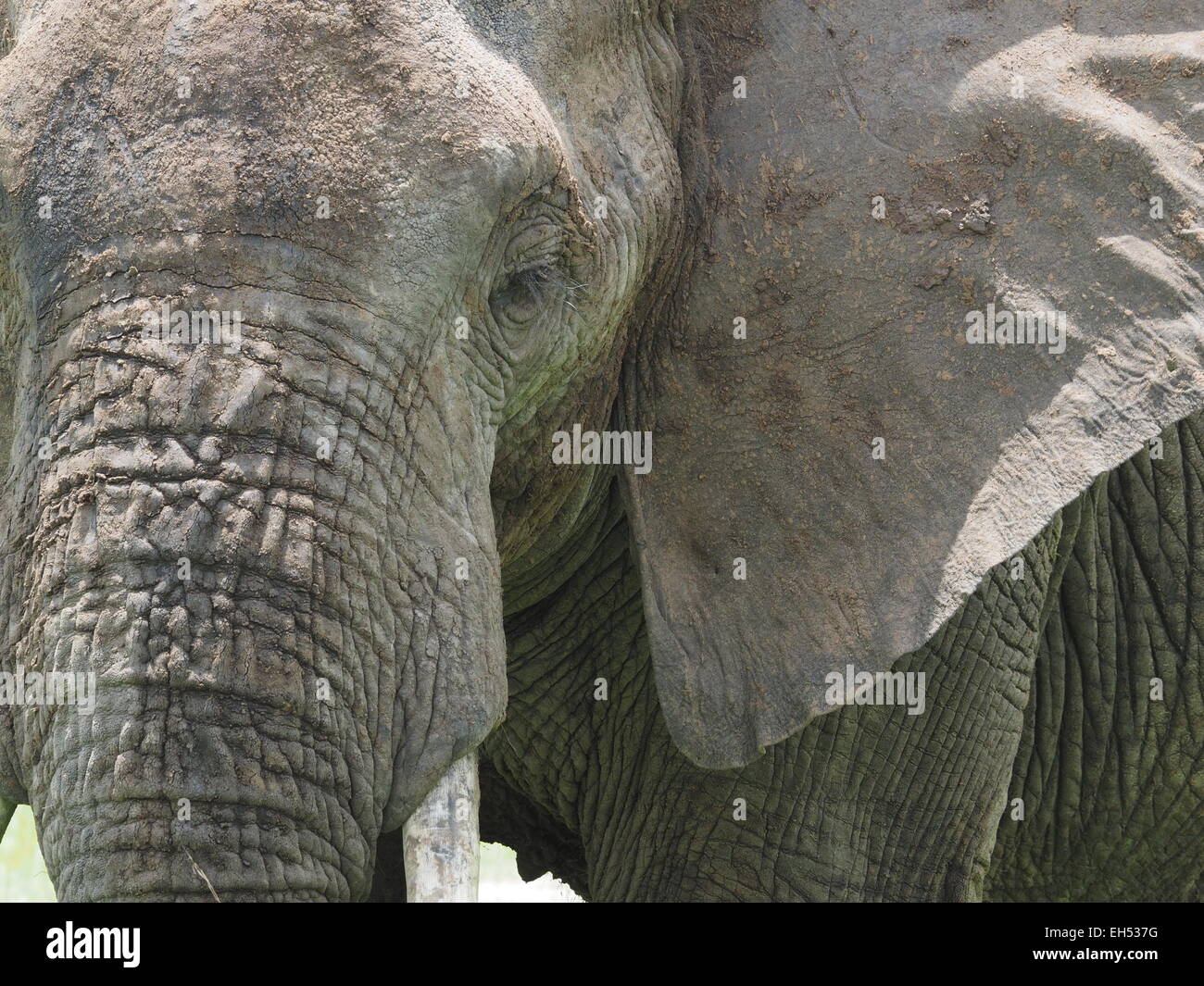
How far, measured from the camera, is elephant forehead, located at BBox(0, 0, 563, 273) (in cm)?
264

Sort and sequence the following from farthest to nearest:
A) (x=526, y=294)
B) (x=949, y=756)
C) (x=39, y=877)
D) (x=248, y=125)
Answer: (x=39, y=877)
(x=949, y=756)
(x=526, y=294)
(x=248, y=125)

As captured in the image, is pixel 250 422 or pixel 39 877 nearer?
pixel 250 422

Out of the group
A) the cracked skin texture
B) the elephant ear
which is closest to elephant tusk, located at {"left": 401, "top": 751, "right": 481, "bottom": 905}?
the elephant ear

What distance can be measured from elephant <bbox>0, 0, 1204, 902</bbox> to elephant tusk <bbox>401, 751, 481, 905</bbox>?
0.01m

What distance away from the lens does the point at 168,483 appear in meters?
2.55

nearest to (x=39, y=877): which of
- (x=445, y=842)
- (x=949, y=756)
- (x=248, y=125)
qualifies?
(x=949, y=756)

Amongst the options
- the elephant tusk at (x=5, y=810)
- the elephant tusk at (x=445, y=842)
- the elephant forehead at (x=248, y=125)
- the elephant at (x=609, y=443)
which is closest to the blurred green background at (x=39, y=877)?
the elephant at (x=609, y=443)

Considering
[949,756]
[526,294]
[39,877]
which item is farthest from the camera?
[39,877]

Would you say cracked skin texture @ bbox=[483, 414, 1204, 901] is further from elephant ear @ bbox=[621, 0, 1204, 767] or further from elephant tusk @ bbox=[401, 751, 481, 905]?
elephant tusk @ bbox=[401, 751, 481, 905]

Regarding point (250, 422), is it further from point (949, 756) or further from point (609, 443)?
point (949, 756)

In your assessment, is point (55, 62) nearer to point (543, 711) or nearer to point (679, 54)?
point (679, 54)

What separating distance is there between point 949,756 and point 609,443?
35.1 inches

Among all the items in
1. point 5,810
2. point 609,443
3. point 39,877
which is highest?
point 609,443

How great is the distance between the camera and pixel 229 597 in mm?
2547
